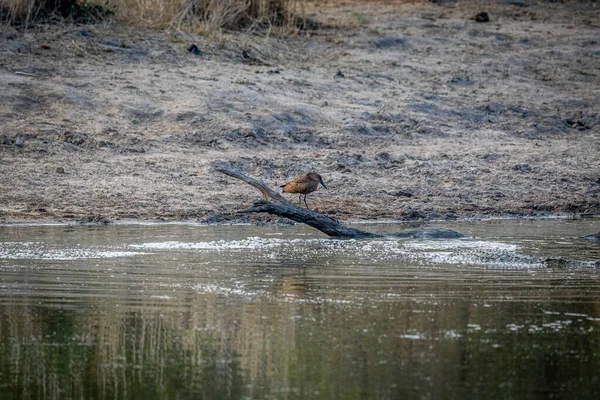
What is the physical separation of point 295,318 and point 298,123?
7.23 metres

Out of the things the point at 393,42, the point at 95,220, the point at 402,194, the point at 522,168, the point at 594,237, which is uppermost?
the point at 393,42

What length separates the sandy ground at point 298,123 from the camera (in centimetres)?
1159

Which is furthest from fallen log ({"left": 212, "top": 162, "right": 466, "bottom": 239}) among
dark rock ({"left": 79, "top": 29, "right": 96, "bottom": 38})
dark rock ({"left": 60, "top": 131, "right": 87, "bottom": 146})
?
dark rock ({"left": 79, "top": 29, "right": 96, "bottom": 38})

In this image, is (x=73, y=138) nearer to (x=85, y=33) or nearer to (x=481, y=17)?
(x=85, y=33)

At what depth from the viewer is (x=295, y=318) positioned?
21.3ft

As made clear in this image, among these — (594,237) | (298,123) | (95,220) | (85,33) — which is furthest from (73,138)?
(594,237)

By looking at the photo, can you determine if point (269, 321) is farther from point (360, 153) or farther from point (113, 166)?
point (360, 153)

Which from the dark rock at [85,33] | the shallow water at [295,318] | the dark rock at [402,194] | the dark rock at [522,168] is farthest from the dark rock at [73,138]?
the dark rock at [522,168]

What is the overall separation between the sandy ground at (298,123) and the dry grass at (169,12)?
34 cm

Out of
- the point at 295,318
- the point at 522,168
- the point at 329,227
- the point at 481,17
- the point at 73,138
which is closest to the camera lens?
the point at 295,318

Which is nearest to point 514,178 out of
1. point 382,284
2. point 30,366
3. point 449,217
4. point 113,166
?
point 449,217

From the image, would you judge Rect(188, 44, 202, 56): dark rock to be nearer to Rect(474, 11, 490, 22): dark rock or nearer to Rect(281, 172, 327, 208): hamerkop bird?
Rect(281, 172, 327, 208): hamerkop bird

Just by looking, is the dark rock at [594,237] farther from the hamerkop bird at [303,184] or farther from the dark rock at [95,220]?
the dark rock at [95,220]

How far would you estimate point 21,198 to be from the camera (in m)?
11.0
